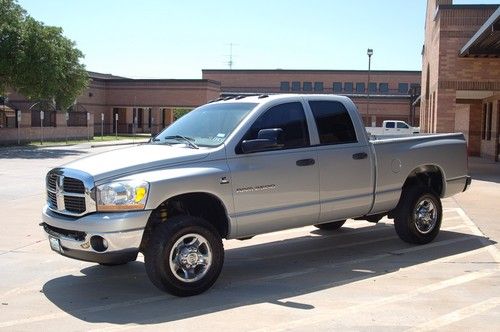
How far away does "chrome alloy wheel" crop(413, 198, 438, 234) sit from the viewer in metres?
8.61

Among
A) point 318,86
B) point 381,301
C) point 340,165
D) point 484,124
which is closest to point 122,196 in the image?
point 381,301

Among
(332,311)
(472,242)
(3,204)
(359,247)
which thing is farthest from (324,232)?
(3,204)

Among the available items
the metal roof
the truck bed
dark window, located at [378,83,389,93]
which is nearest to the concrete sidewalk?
the truck bed

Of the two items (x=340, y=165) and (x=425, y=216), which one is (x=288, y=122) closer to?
(x=340, y=165)

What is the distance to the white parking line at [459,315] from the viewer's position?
530 centimetres

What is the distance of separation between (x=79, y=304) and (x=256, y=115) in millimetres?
2735

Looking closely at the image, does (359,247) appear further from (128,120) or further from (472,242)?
(128,120)

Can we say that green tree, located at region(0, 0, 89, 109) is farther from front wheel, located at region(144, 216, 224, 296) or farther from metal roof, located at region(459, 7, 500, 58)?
front wheel, located at region(144, 216, 224, 296)

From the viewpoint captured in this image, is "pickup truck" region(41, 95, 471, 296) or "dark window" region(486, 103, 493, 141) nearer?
"pickup truck" region(41, 95, 471, 296)

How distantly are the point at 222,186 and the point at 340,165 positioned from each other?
5.69 feet

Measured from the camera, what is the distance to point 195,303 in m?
6.07

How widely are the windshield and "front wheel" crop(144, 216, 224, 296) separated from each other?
100 cm

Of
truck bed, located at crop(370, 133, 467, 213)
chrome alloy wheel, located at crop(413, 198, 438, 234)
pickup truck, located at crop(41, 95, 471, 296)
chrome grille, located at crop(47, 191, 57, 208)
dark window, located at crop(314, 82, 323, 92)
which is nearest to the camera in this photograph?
pickup truck, located at crop(41, 95, 471, 296)

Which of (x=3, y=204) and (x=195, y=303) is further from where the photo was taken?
(x=3, y=204)
